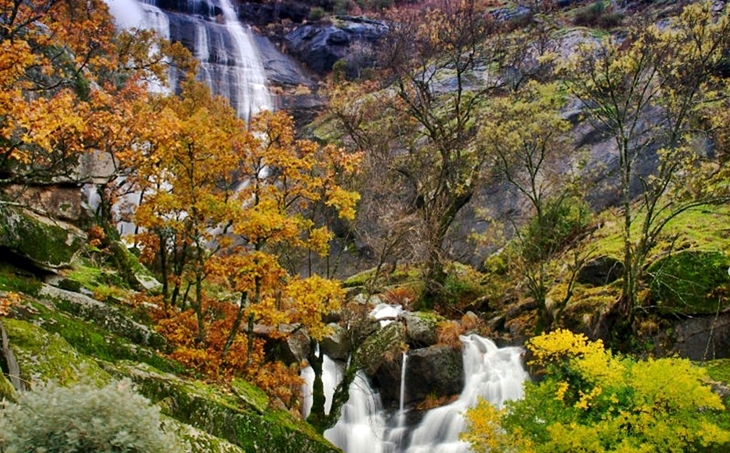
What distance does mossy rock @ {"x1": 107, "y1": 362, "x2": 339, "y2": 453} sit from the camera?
760 centimetres

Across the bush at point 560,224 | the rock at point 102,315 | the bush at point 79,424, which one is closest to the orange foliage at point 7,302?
the rock at point 102,315

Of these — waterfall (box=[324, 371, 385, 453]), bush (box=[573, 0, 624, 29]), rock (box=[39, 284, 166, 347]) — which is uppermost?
bush (box=[573, 0, 624, 29])

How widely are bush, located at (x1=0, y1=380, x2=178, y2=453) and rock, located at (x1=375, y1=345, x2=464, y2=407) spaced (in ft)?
41.2

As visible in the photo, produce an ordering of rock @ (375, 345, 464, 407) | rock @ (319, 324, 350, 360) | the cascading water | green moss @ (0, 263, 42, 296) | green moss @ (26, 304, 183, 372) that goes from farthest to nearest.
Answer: the cascading water < rock @ (319, 324, 350, 360) < rock @ (375, 345, 464, 407) < green moss @ (0, 263, 42, 296) < green moss @ (26, 304, 183, 372)

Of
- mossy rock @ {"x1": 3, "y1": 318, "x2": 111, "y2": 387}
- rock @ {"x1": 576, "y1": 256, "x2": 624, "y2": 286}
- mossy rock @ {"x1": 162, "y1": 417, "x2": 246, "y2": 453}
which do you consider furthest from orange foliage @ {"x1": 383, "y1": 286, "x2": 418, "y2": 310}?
mossy rock @ {"x1": 3, "y1": 318, "x2": 111, "y2": 387}

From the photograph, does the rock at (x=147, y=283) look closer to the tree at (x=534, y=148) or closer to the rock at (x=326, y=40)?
the tree at (x=534, y=148)

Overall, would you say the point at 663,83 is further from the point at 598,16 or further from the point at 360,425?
the point at 598,16

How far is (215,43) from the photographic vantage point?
50.7 metres

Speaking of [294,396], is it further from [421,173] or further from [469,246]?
[469,246]

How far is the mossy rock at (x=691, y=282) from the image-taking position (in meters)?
11.9

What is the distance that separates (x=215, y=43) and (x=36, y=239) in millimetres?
44639

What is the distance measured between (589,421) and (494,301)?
41.6 ft

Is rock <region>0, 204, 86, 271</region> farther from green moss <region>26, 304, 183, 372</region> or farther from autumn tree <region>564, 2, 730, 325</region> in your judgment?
A: autumn tree <region>564, 2, 730, 325</region>

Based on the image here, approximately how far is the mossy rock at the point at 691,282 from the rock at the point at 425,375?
19.6 feet
